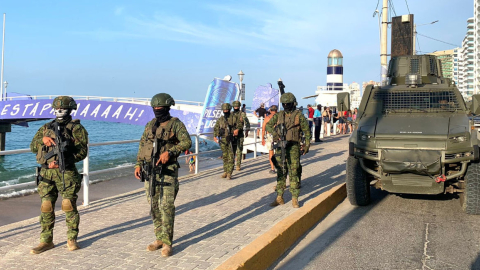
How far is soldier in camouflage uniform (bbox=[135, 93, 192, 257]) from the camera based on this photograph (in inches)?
187

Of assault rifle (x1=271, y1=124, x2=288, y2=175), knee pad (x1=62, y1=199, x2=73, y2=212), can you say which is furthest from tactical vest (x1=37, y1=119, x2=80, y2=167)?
assault rifle (x1=271, y1=124, x2=288, y2=175)

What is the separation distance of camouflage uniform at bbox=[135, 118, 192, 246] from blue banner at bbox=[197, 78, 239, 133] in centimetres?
1312

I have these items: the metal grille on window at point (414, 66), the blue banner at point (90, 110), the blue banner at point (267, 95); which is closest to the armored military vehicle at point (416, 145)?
the metal grille on window at point (414, 66)

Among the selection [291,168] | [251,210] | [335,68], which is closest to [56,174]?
[251,210]

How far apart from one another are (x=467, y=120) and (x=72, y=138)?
5992 millimetres

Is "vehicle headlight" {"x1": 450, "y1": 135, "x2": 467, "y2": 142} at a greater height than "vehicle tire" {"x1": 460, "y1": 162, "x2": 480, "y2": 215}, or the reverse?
"vehicle headlight" {"x1": 450, "y1": 135, "x2": 467, "y2": 142}

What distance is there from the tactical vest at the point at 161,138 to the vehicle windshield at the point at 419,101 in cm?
461

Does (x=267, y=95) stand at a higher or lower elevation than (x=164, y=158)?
higher

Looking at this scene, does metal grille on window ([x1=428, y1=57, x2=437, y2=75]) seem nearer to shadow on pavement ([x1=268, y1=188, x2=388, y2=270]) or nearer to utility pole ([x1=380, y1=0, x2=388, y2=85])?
shadow on pavement ([x1=268, y1=188, x2=388, y2=270])

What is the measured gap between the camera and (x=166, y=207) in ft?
15.5

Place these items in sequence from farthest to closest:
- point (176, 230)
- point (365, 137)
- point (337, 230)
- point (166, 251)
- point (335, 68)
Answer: point (335, 68)
point (365, 137)
point (337, 230)
point (176, 230)
point (166, 251)

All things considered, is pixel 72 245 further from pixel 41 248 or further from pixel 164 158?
pixel 164 158

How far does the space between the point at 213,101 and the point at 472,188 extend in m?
12.7

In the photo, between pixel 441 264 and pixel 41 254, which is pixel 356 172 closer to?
pixel 441 264
